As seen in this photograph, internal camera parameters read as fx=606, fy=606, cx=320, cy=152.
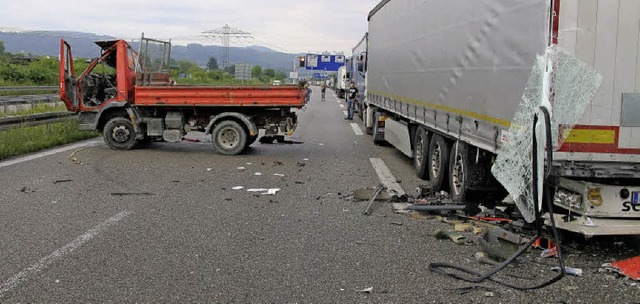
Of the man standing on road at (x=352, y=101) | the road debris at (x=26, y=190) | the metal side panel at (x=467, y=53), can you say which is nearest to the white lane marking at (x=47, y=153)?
the road debris at (x=26, y=190)

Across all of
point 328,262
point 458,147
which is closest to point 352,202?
point 458,147

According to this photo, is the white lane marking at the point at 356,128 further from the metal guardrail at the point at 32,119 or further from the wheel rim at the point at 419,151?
the wheel rim at the point at 419,151

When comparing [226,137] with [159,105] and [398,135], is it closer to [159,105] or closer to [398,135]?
[159,105]

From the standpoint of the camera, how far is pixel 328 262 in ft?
18.0

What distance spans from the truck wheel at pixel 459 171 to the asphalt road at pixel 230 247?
2.65 ft

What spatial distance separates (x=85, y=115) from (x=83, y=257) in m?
9.17

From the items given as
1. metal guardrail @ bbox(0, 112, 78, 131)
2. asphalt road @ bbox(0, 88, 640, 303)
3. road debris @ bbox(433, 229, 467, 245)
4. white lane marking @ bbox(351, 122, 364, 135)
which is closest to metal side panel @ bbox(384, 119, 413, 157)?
asphalt road @ bbox(0, 88, 640, 303)

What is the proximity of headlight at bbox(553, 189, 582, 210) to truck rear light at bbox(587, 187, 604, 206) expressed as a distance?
0.08 m

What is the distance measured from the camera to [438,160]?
9273 mm

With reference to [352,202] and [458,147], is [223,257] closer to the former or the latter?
[352,202]

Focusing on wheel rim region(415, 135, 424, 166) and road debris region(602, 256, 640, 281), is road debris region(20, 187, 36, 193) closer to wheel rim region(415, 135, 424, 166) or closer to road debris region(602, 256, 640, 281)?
wheel rim region(415, 135, 424, 166)

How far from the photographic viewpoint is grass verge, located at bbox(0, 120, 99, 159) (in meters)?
12.6

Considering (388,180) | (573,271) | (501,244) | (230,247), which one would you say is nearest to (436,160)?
(388,180)

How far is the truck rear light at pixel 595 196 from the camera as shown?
5.27 m
